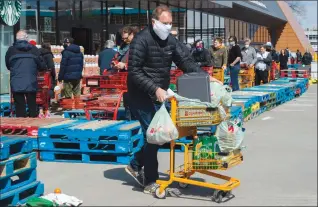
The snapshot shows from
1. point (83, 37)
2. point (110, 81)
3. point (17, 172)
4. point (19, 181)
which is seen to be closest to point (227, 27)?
point (83, 37)

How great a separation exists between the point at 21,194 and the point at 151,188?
135 centimetres

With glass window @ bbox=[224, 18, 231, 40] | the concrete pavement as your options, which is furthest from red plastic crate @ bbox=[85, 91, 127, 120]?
glass window @ bbox=[224, 18, 231, 40]

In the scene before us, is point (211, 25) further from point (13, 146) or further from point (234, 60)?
point (13, 146)

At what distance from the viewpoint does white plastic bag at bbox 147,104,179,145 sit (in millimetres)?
6062

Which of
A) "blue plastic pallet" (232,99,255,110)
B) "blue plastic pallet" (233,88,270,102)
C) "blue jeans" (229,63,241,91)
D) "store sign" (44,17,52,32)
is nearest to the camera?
"blue plastic pallet" (232,99,255,110)

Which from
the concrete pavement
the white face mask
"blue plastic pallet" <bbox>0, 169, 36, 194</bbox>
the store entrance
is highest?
the store entrance

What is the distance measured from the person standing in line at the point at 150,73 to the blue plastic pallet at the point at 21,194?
108 centimetres

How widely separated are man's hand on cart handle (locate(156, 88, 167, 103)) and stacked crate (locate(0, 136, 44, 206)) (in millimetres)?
1455

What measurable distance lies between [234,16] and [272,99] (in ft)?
78.7

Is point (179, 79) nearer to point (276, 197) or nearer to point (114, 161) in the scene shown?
point (276, 197)

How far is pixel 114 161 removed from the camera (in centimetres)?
845

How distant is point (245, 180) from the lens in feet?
24.0

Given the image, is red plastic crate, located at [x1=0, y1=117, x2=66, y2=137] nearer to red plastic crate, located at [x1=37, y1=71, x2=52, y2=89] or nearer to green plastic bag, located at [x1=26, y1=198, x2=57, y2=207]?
green plastic bag, located at [x1=26, y1=198, x2=57, y2=207]

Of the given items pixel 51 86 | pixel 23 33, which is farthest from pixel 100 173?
pixel 51 86
